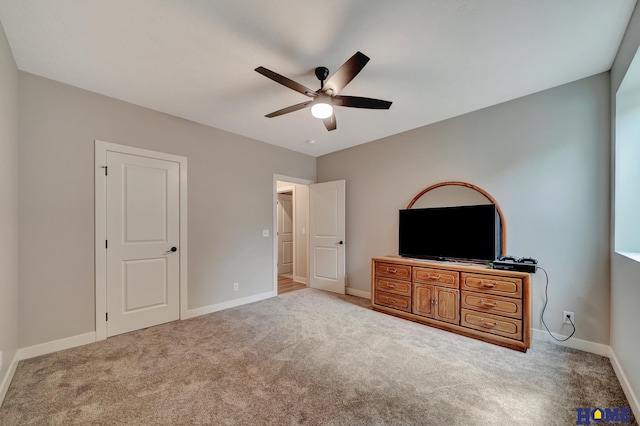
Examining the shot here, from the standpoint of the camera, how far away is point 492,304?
2.67m

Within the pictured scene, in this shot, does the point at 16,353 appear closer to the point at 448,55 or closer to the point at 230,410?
the point at 230,410

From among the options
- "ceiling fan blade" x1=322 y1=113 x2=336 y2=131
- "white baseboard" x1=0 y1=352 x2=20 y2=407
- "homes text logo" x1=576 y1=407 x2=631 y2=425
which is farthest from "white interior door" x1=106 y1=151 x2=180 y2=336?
"homes text logo" x1=576 y1=407 x2=631 y2=425

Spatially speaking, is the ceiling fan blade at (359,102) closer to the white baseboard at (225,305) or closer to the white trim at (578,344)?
the white trim at (578,344)

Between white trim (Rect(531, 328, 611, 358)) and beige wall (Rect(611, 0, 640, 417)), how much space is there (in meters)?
0.16

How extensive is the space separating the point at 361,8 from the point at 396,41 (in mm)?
429

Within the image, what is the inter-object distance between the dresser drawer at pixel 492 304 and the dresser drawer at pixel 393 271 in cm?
67

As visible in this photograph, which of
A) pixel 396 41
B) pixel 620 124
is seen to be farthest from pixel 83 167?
pixel 620 124

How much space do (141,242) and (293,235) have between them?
323 cm

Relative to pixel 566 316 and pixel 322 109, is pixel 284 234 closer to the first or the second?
pixel 322 109

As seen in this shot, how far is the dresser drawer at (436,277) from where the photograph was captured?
294 cm

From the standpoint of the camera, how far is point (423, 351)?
2.48m

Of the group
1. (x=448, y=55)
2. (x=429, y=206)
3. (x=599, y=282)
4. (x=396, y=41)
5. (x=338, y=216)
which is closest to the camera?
(x=396, y=41)

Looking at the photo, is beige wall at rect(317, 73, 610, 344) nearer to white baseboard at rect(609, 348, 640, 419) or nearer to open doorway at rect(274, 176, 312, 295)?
white baseboard at rect(609, 348, 640, 419)

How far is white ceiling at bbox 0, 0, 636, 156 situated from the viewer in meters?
1.68
